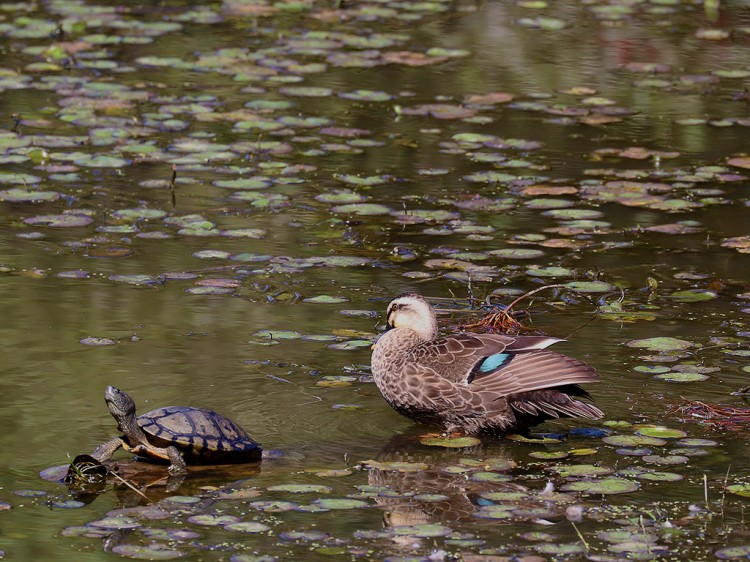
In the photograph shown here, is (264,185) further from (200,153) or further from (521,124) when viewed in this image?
(521,124)

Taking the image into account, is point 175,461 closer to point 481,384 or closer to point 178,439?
point 178,439

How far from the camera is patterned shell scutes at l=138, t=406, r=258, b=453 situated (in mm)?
5770

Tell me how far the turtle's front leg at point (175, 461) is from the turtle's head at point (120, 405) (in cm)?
21

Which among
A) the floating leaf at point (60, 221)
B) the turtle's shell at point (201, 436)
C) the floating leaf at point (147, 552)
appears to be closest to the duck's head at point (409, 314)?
the turtle's shell at point (201, 436)

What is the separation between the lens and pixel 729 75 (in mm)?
13102

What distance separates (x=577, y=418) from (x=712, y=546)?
62.9 inches

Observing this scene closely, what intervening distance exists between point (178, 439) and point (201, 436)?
0.09 m

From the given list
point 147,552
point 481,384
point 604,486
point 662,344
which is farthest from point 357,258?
point 147,552

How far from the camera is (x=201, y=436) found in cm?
577

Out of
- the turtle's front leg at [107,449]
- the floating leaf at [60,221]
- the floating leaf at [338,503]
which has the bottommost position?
the floating leaf at [338,503]

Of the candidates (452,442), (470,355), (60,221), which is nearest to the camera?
(452,442)

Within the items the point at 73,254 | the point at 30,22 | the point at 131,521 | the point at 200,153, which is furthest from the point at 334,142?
the point at 131,521

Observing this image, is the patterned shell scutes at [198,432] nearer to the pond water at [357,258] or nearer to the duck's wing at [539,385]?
the pond water at [357,258]

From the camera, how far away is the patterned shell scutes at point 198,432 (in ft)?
18.9
